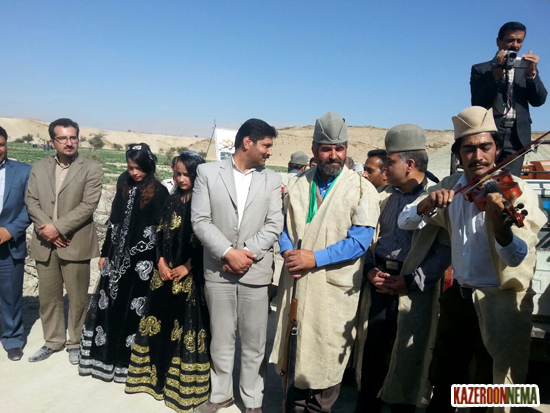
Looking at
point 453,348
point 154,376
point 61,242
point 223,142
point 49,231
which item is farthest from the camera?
point 223,142

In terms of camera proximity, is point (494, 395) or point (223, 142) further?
point (223, 142)

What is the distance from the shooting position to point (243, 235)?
126 inches

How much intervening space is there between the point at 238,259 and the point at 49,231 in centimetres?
219

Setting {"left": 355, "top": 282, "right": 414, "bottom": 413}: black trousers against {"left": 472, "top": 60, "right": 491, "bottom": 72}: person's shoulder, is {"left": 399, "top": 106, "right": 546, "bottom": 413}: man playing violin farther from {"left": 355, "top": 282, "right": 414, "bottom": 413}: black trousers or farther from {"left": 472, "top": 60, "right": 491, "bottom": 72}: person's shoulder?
{"left": 472, "top": 60, "right": 491, "bottom": 72}: person's shoulder

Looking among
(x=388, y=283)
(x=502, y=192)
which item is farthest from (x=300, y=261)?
(x=502, y=192)

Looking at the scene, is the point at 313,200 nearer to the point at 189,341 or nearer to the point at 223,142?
the point at 189,341

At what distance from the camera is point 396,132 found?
9.62 ft

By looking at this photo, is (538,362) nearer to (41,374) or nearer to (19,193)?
(41,374)

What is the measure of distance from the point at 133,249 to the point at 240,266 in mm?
1208

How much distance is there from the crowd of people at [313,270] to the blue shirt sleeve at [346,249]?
0.01 meters

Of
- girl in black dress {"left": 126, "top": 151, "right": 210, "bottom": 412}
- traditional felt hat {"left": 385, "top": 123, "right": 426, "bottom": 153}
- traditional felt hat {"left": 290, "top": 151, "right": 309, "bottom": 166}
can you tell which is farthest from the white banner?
traditional felt hat {"left": 385, "top": 123, "right": 426, "bottom": 153}

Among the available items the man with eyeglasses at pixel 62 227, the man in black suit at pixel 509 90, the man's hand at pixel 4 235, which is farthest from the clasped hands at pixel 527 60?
the man's hand at pixel 4 235

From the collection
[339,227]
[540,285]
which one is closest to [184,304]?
[339,227]

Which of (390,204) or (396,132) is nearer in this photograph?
(396,132)
